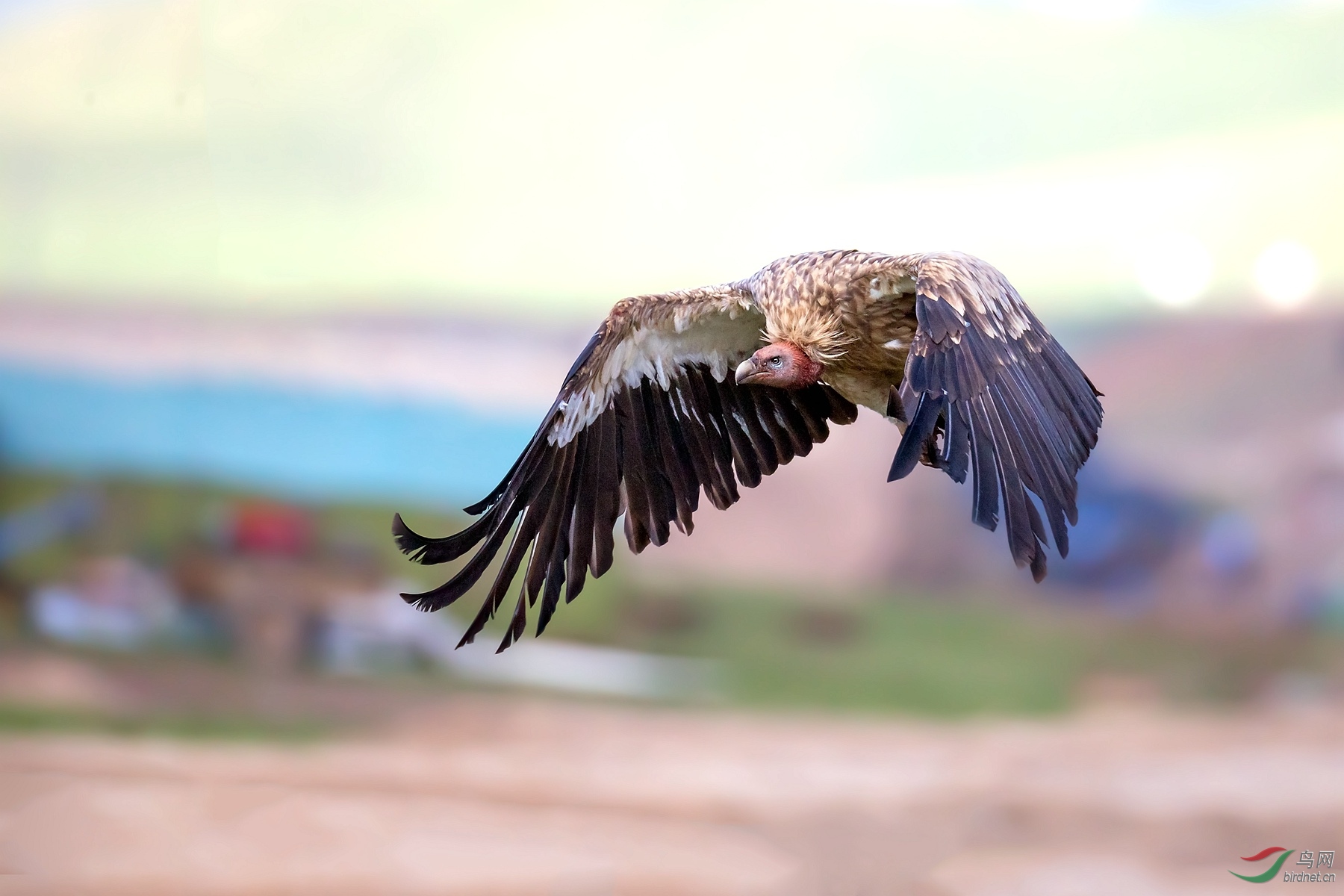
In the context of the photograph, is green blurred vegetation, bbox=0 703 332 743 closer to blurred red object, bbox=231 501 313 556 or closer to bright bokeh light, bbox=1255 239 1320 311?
blurred red object, bbox=231 501 313 556

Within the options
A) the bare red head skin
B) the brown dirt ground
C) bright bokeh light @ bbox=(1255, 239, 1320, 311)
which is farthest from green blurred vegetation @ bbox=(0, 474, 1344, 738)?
the bare red head skin

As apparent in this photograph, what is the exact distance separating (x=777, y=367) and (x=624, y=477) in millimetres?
544

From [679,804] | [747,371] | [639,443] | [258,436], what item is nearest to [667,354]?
[639,443]

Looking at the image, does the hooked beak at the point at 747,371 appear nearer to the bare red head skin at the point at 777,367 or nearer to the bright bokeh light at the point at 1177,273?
the bare red head skin at the point at 777,367

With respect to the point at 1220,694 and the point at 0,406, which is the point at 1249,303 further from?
the point at 0,406

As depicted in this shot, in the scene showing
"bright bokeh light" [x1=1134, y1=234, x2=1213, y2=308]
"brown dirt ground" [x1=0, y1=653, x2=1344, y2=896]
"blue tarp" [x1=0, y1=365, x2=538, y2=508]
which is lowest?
"brown dirt ground" [x1=0, y1=653, x2=1344, y2=896]

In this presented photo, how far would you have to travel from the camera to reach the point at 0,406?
8.41m

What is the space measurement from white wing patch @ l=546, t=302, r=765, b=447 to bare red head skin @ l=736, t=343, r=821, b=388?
30 cm

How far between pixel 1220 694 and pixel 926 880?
2.24 m

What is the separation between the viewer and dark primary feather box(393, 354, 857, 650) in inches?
127

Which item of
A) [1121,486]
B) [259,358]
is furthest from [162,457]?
[1121,486]

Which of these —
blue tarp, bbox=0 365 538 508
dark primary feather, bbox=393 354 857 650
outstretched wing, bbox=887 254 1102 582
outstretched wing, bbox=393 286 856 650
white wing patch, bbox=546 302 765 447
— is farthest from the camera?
blue tarp, bbox=0 365 538 508

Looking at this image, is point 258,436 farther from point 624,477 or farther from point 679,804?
point 624,477

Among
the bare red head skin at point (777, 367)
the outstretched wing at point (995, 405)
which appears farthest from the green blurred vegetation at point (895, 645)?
the outstretched wing at point (995, 405)
